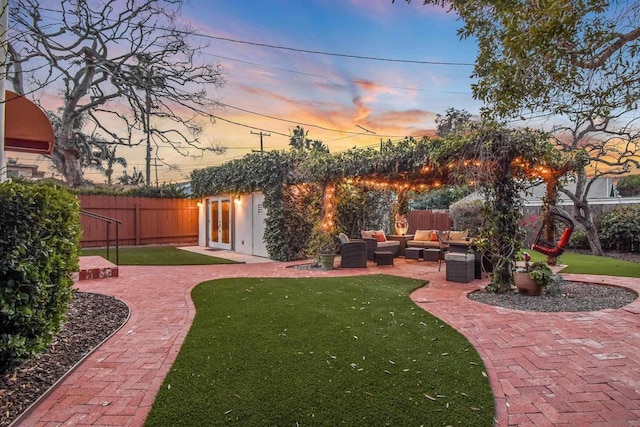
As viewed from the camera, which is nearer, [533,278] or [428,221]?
[533,278]

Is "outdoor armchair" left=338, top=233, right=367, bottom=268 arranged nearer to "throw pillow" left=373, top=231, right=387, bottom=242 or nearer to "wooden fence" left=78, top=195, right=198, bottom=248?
"throw pillow" left=373, top=231, right=387, bottom=242

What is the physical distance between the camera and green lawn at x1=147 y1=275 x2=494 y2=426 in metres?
2.50

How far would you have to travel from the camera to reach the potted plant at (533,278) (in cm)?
575

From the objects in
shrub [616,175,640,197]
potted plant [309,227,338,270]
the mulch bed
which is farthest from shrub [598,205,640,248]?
the mulch bed

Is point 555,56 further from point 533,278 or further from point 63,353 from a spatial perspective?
point 63,353

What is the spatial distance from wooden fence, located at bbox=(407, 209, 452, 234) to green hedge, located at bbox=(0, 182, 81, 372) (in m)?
13.0

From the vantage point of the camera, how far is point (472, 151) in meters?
6.15

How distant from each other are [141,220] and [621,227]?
1851cm

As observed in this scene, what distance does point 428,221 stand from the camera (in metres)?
15.5

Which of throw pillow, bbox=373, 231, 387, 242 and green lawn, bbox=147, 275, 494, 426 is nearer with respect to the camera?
green lawn, bbox=147, 275, 494, 426

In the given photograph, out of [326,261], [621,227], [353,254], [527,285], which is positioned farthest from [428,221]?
[527,285]

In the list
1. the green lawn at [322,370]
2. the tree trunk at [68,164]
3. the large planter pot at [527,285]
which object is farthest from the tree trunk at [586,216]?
the tree trunk at [68,164]

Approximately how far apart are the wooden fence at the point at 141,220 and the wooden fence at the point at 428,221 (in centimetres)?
1021

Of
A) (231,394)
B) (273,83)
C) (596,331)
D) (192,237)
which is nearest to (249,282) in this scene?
(231,394)
